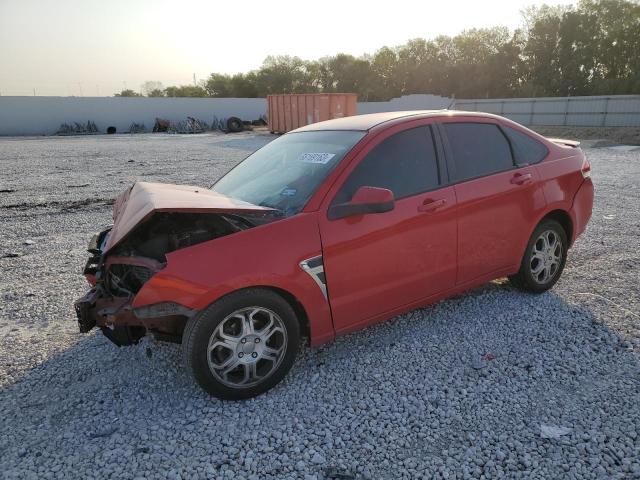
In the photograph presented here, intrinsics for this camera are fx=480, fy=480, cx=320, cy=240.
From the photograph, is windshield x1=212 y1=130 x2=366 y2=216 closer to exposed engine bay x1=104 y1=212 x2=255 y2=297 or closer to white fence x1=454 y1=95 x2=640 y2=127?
exposed engine bay x1=104 y1=212 x2=255 y2=297

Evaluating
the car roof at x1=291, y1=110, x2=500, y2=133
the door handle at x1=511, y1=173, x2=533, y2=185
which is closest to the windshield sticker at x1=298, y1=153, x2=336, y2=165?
the car roof at x1=291, y1=110, x2=500, y2=133

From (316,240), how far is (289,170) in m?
0.82

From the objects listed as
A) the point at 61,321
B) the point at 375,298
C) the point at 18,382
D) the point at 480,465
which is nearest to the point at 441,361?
the point at 375,298

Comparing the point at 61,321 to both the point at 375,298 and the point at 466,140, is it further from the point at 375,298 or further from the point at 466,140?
the point at 466,140

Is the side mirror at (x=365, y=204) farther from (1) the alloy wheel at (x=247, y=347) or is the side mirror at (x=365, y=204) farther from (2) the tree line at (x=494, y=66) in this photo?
(2) the tree line at (x=494, y=66)

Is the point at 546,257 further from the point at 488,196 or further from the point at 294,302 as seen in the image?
the point at 294,302

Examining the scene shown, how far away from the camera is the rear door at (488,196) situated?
3789 millimetres

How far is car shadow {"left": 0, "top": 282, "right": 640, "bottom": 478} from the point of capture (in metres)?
2.59

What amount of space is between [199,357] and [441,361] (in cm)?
170

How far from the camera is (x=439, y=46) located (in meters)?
64.9

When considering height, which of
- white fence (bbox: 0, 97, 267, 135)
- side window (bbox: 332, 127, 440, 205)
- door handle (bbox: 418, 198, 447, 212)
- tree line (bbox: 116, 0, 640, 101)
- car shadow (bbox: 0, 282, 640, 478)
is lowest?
car shadow (bbox: 0, 282, 640, 478)

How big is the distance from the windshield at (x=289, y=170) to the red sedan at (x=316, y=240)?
0.05ft

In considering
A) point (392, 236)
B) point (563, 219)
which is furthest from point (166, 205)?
point (563, 219)

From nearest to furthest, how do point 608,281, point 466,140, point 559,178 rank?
point 466,140 → point 559,178 → point 608,281
